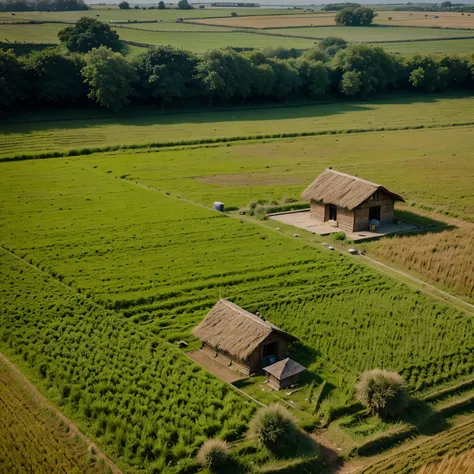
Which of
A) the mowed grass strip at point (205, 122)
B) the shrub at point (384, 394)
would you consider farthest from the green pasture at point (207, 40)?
the shrub at point (384, 394)

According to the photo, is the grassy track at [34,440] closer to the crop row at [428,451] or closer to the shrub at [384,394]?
the crop row at [428,451]

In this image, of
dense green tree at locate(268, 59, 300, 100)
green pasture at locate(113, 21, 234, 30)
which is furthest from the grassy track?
green pasture at locate(113, 21, 234, 30)

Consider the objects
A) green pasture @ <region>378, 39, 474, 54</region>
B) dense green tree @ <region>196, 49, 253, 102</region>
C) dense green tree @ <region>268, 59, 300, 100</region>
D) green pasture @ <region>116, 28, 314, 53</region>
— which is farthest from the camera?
green pasture @ <region>378, 39, 474, 54</region>

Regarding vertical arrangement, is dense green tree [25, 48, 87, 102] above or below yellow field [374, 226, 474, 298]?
above

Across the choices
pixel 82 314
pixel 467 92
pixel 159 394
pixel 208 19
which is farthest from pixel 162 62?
pixel 208 19

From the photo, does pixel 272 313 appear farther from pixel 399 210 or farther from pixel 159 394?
pixel 399 210

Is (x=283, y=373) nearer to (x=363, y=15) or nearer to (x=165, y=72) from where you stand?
(x=165, y=72)

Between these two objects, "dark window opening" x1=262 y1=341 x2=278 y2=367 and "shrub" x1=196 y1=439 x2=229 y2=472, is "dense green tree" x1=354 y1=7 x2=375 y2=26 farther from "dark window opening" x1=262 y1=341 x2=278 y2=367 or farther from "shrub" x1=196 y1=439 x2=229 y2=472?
"shrub" x1=196 y1=439 x2=229 y2=472
